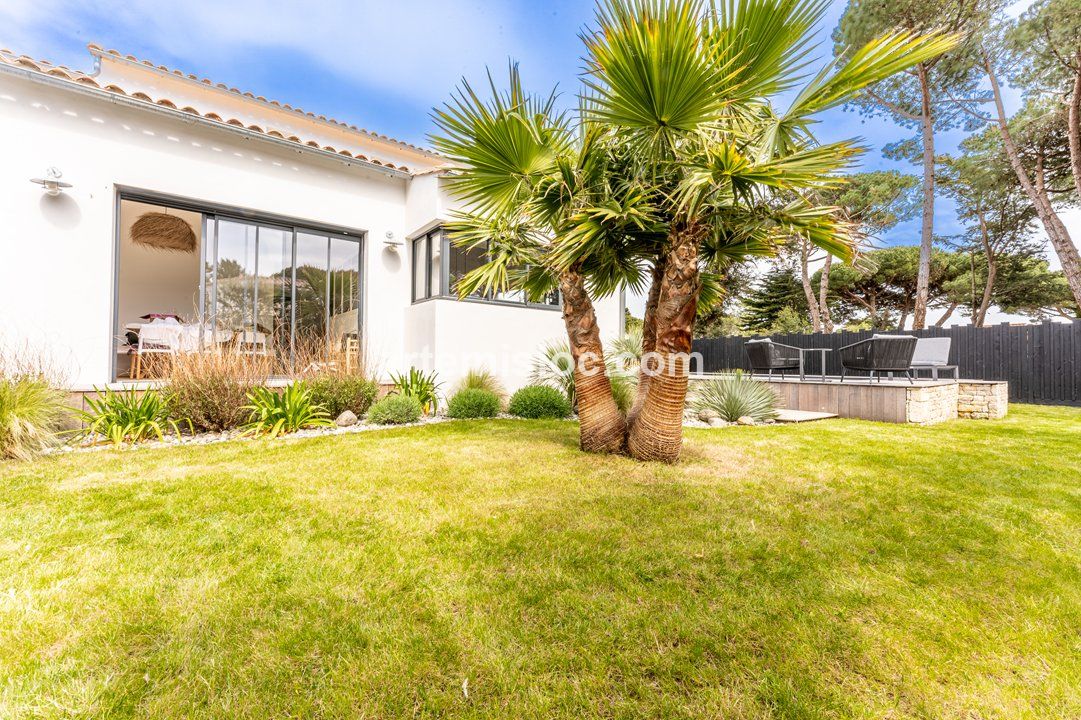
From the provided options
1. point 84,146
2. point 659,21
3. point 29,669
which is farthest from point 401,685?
point 84,146

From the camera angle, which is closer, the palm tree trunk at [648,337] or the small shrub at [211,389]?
the palm tree trunk at [648,337]

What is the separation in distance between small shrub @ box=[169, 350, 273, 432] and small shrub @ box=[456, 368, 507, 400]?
3162 millimetres

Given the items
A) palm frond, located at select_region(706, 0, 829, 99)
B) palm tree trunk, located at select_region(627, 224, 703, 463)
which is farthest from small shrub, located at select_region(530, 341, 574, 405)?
palm frond, located at select_region(706, 0, 829, 99)

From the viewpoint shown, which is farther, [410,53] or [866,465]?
[410,53]

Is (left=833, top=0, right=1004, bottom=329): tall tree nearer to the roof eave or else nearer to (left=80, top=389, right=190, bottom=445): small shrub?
the roof eave

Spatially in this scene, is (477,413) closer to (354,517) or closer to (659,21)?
(354,517)

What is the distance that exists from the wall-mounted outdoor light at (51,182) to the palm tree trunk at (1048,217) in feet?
71.3

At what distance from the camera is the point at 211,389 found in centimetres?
579

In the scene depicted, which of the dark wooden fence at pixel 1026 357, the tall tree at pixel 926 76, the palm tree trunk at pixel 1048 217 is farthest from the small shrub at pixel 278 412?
the palm tree trunk at pixel 1048 217

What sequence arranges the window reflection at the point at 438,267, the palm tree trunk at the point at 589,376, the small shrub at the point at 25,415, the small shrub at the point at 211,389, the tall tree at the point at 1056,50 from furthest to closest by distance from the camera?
the tall tree at the point at 1056,50, the window reflection at the point at 438,267, the small shrub at the point at 211,389, the palm tree trunk at the point at 589,376, the small shrub at the point at 25,415

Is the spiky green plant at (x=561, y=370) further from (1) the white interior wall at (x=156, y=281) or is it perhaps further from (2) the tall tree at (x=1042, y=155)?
(2) the tall tree at (x=1042, y=155)

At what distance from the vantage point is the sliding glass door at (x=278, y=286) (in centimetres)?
733

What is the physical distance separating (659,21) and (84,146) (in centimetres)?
780

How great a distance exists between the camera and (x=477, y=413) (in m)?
7.38
